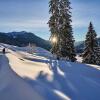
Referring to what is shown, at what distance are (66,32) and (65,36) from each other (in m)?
0.89

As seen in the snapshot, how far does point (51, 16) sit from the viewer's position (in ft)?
156

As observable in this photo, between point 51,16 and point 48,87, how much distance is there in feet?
117

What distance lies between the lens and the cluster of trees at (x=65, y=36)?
155 feet

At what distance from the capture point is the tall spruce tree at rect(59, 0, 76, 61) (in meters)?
47.7

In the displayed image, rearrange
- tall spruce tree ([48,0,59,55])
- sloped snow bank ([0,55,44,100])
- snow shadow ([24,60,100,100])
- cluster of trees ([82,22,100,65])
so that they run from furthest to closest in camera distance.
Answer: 1. cluster of trees ([82,22,100,65])
2. tall spruce tree ([48,0,59,55])
3. snow shadow ([24,60,100,100])
4. sloped snow bank ([0,55,44,100])

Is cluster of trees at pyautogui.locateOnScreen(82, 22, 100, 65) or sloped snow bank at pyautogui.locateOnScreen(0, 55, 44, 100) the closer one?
sloped snow bank at pyautogui.locateOnScreen(0, 55, 44, 100)

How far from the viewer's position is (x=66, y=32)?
163ft

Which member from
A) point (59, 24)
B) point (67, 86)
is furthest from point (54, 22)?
point (67, 86)

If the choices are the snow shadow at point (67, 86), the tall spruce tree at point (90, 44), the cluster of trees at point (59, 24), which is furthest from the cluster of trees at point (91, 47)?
the snow shadow at point (67, 86)

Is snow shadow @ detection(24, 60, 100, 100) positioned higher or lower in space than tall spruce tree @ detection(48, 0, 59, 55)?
Answer: lower

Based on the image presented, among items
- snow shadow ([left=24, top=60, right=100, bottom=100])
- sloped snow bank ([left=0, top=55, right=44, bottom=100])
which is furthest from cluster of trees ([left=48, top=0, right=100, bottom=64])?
sloped snow bank ([left=0, top=55, right=44, bottom=100])

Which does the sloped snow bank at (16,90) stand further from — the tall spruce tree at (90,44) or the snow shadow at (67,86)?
the tall spruce tree at (90,44)

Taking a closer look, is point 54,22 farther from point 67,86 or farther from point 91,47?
point 67,86

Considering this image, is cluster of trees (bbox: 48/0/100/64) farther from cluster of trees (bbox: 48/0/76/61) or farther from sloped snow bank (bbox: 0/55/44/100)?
sloped snow bank (bbox: 0/55/44/100)
